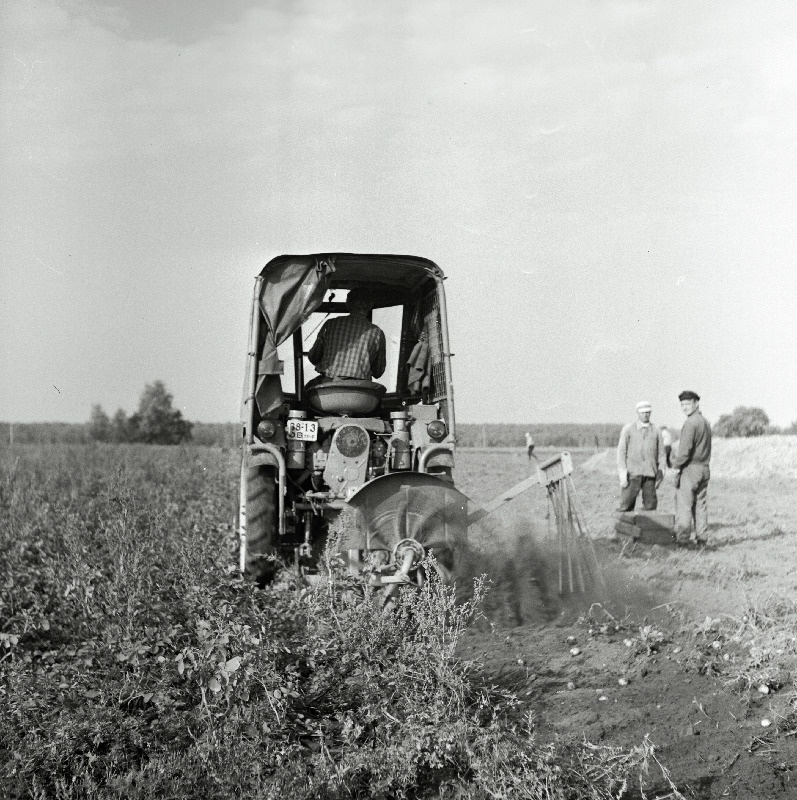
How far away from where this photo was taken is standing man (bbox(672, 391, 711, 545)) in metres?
9.30

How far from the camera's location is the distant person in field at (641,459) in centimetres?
1000

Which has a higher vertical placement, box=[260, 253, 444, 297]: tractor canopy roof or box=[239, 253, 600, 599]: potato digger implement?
box=[260, 253, 444, 297]: tractor canopy roof

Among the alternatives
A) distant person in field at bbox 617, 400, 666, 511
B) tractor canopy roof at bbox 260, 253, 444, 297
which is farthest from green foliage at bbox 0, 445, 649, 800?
distant person in field at bbox 617, 400, 666, 511

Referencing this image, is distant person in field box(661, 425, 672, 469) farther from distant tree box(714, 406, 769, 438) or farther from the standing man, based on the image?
distant tree box(714, 406, 769, 438)

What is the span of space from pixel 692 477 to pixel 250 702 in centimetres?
695

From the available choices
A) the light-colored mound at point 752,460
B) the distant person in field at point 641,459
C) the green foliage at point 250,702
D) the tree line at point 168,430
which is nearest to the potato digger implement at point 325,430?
the green foliage at point 250,702

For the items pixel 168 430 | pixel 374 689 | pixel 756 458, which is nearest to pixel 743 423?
pixel 756 458

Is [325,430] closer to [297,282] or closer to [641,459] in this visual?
[297,282]

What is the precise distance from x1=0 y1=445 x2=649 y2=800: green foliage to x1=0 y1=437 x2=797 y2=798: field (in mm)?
13

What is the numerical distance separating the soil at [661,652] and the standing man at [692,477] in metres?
0.50

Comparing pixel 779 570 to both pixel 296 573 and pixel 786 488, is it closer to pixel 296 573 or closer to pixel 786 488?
pixel 296 573

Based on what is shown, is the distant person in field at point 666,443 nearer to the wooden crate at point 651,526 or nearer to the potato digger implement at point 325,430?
the wooden crate at point 651,526

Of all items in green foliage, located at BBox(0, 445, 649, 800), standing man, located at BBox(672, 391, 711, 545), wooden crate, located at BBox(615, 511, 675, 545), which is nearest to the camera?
green foliage, located at BBox(0, 445, 649, 800)

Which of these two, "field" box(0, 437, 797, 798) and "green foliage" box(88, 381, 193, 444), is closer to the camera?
"field" box(0, 437, 797, 798)
